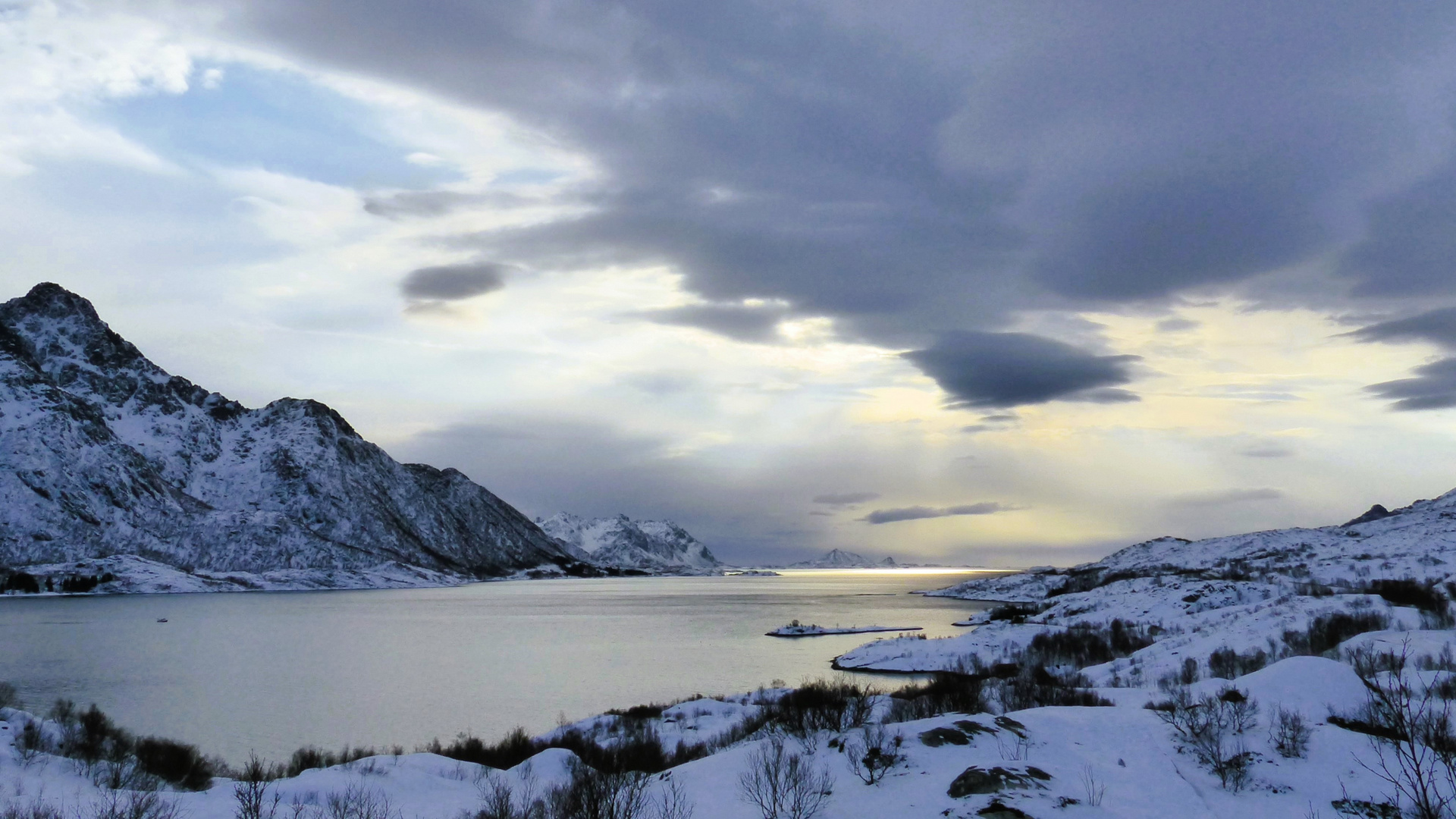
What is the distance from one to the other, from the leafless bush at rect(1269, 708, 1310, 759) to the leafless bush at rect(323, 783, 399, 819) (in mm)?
18938

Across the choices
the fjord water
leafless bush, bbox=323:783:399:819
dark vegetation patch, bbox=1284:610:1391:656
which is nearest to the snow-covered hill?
dark vegetation patch, bbox=1284:610:1391:656

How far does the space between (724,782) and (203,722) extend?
119 ft

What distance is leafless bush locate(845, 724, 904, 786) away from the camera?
19000mm

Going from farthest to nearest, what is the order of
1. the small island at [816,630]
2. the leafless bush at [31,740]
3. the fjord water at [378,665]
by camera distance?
the small island at [816,630] → the fjord water at [378,665] → the leafless bush at [31,740]

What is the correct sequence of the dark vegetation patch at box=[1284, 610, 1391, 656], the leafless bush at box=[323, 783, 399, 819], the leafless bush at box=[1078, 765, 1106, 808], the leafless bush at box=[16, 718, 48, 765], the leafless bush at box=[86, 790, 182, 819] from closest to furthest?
the leafless bush at box=[86, 790, 182, 819]
the leafless bush at box=[1078, 765, 1106, 808]
the leafless bush at box=[323, 783, 399, 819]
the leafless bush at box=[16, 718, 48, 765]
the dark vegetation patch at box=[1284, 610, 1391, 656]

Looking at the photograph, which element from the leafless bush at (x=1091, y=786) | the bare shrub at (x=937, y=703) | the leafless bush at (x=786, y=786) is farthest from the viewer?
the bare shrub at (x=937, y=703)

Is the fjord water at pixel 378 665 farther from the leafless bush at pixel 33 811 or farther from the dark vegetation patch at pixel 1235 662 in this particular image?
the dark vegetation patch at pixel 1235 662

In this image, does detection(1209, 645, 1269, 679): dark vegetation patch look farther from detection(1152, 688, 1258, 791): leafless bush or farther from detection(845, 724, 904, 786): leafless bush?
detection(845, 724, 904, 786): leafless bush

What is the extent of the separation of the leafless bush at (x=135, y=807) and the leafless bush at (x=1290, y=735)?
Result: 22.7 m

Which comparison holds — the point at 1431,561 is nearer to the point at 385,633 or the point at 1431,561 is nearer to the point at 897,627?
the point at 897,627

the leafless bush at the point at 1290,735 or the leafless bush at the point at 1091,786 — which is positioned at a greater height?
the leafless bush at the point at 1290,735

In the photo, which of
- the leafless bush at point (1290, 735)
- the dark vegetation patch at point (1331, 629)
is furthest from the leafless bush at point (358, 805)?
the dark vegetation patch at point (1331, 629)

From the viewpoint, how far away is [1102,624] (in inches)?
2630

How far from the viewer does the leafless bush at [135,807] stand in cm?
1540
